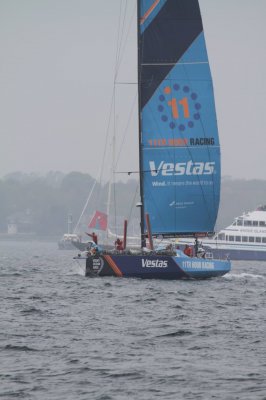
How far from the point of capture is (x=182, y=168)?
51.2 metres

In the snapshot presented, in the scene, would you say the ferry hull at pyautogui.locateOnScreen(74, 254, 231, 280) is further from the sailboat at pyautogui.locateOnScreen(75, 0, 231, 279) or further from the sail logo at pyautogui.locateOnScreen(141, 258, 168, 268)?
the sailboat at pyautogui.locateOnScreen(75, 0, 231, 279)

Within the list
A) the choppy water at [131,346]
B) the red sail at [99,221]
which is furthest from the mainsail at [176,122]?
the red sail at [99,221]

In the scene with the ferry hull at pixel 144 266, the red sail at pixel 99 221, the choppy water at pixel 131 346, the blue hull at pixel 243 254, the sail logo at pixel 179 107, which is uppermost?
the sail logo at pixel 179 107

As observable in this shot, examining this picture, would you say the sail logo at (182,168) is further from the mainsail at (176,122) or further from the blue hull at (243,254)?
the blue hull at (243,254)

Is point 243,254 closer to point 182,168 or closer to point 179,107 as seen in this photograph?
point 182,168

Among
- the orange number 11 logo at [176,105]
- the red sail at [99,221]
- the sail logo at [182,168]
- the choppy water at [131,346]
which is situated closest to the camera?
the choppy water at [131,346]

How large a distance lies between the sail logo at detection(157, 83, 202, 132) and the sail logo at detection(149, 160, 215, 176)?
178cm

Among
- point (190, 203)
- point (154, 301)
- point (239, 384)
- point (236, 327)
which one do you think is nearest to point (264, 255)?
point (190, 203)

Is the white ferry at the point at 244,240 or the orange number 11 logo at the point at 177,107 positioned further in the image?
the white ferry at the point at 244,240

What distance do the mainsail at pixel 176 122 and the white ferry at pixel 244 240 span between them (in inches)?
2846

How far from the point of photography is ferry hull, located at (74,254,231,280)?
47.8 metres

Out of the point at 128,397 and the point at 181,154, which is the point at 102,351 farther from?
the point at 181,154

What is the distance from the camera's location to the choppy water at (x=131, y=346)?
A: 19.9 meters

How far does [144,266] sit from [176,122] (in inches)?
309
